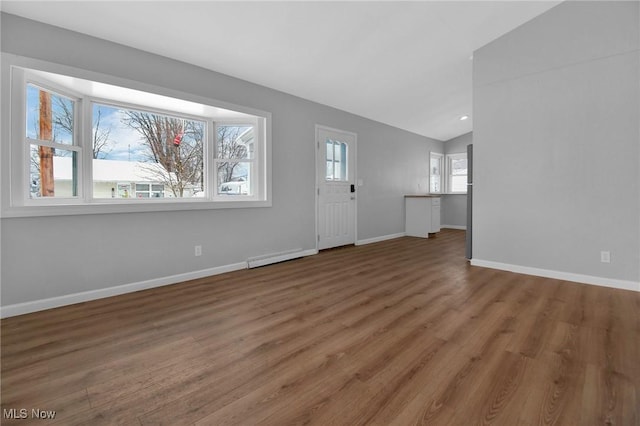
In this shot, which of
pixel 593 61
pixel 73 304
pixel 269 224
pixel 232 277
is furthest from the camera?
pixel 269 224

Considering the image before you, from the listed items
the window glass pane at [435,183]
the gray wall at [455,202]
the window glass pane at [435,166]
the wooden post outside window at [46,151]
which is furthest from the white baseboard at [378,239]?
the wooden post outside window at [46,151]

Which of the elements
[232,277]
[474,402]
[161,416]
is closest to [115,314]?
[232,277]

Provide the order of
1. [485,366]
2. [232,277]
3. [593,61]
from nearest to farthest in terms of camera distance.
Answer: [485,366]
[593,61]
[232,277]

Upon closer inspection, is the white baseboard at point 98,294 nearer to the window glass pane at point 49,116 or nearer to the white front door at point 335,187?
the window glass pane at point 49,116

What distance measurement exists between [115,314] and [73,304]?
0.57 metres

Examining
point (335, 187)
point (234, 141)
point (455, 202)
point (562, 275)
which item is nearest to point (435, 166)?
point (455, 202)

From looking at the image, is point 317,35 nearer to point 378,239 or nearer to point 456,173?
point 378,239

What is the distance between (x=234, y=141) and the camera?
13.1ft

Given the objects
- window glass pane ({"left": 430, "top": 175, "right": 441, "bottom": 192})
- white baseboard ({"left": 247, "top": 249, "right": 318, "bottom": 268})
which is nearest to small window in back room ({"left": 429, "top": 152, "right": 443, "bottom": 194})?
window glass pane ({"left": 430, "top": 175, "right": 441, "bottom": 192})

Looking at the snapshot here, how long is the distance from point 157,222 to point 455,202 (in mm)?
7542

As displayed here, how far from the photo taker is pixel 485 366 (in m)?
1.62

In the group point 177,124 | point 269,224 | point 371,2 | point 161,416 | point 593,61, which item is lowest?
point 161,416

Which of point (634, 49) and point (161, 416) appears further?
point (634, 49)

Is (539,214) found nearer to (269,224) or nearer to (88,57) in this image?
(269,224)
